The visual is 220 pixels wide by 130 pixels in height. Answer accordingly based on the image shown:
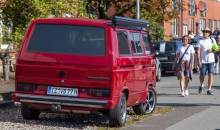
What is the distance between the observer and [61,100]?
35.4ft

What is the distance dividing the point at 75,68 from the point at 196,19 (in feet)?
147

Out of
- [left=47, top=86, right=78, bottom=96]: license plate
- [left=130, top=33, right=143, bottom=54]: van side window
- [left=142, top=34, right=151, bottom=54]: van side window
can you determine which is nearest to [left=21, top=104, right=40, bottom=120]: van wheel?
[left=47, top=86, right=78, bottom=96]: license plate

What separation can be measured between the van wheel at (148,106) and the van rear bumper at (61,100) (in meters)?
2.47

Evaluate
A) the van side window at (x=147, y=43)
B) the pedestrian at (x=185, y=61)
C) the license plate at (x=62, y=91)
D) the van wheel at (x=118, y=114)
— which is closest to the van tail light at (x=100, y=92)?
the license plate at (x=62, y=91)

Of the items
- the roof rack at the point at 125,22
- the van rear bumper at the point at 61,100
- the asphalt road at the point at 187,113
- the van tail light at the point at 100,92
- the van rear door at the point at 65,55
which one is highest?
the roof rack at the point at 125,22

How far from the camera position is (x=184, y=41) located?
671 inches

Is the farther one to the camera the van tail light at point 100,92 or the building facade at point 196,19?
the building facade at point 196,19

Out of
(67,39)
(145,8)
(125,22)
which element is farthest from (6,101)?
(145,8)

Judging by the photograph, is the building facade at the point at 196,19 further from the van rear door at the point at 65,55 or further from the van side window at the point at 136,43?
the van rear door at the point at 65,55

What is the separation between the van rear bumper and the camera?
10.6 meters

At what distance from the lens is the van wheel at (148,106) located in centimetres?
1304

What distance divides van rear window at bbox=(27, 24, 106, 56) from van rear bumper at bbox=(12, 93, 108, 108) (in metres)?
0.82

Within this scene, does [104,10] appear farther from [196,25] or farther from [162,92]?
[196,25]

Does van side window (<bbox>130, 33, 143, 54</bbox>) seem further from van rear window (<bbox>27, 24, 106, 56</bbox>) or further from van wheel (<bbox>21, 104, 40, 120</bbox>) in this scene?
van wheel (<bbox>21, 104, 40, 120</bbox>)
